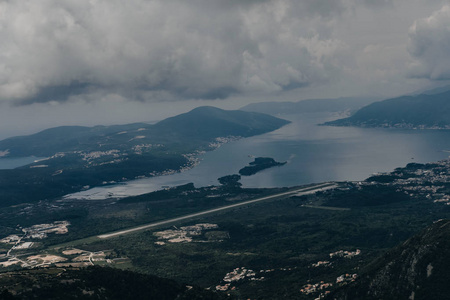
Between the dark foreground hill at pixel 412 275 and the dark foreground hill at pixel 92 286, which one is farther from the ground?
the dark foreground hill at pixel 92 286

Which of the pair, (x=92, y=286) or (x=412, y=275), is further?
(x=92, y=286)

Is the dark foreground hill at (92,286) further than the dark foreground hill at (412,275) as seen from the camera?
Yes

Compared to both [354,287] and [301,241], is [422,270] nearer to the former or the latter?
[354,287]

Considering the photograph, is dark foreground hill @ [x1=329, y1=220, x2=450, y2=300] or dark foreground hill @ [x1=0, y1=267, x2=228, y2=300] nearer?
dark foreground hill @ [x1=329, y1=220, x2=450, y2=300]

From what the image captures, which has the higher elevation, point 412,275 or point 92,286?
point 92,286
